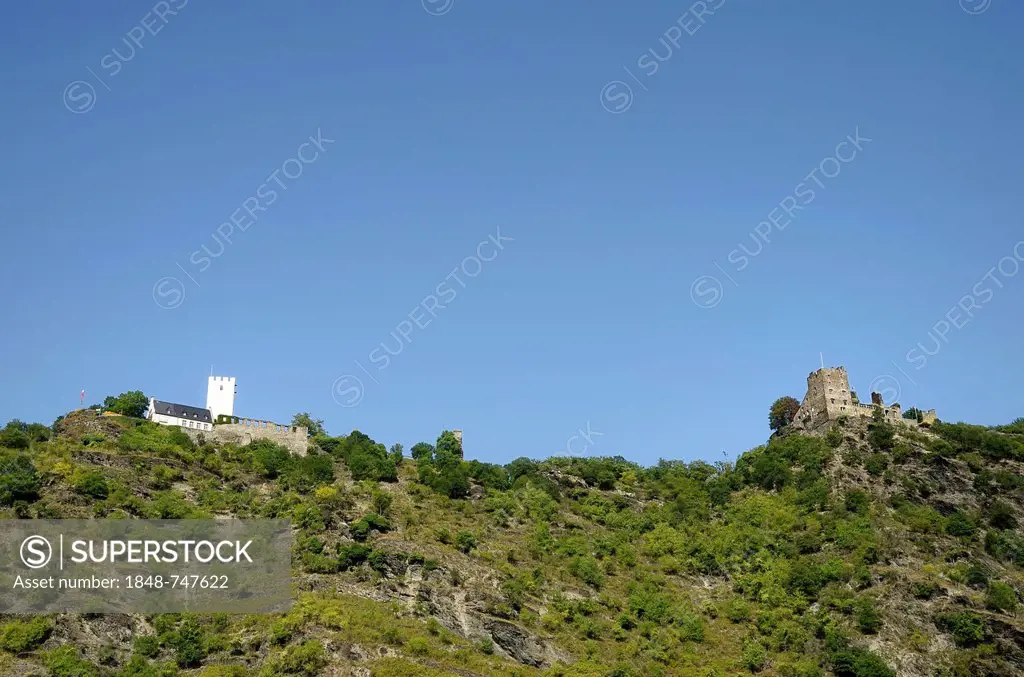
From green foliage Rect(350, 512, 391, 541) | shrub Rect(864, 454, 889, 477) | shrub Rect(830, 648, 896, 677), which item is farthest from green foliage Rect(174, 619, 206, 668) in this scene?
shrub Rect(864, 454, 889, 477)

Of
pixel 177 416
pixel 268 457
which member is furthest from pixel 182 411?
pixel 268 457

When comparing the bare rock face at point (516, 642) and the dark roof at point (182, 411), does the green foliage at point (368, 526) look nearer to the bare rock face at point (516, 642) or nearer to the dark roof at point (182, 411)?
the bare rock face at point (516, 642)

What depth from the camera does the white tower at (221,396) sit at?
402 ft

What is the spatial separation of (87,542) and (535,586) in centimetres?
3280

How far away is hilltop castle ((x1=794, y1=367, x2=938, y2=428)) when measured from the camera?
12350cm

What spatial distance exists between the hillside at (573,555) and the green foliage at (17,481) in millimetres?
174

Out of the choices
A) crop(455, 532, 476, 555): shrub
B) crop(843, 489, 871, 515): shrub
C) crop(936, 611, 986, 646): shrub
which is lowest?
crop(936, 611, 986, 646): shrub

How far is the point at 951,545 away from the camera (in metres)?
98.6

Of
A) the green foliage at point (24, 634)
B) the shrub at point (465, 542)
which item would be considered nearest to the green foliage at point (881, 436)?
the shrub at point (465, 542)

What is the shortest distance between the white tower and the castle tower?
193 ft

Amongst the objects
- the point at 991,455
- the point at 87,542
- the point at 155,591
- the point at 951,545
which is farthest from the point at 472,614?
the point at 991,455

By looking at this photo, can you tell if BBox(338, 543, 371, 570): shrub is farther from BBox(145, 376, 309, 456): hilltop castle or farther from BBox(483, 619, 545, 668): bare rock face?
BBox(145, 376, 309, 456): hilltop castle

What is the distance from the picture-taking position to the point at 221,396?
123375mm

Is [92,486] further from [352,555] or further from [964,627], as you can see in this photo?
[964,627]
